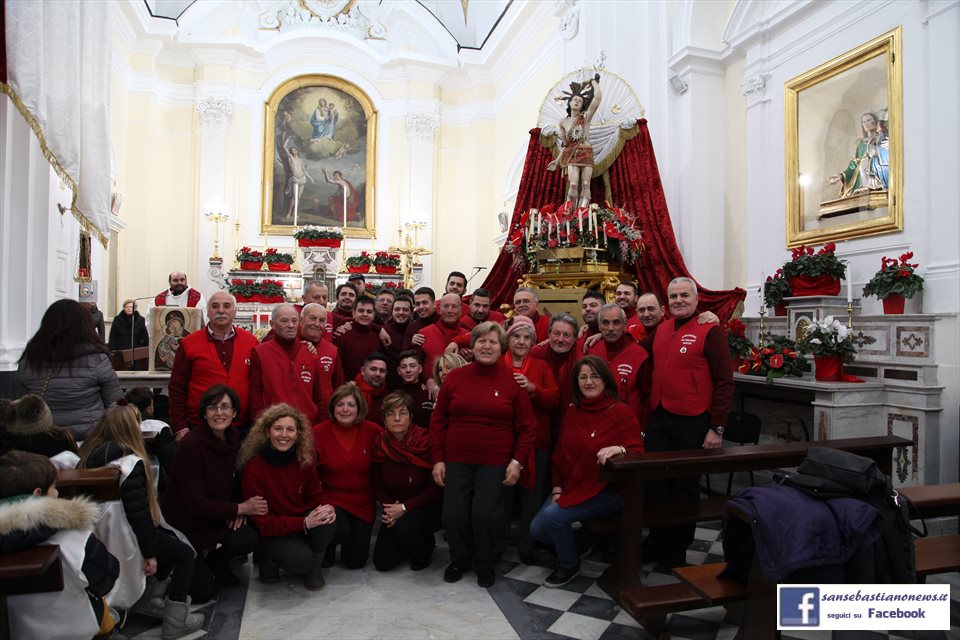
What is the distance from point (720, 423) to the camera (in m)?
3.86

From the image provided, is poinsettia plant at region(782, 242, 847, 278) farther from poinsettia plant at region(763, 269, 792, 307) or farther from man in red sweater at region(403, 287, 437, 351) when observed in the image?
man in red sweater at region(403, 287, 437, 351)

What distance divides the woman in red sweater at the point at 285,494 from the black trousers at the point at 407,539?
36 centimetres

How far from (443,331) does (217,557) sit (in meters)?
2.26

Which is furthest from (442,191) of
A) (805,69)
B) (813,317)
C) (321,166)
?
(813,317)

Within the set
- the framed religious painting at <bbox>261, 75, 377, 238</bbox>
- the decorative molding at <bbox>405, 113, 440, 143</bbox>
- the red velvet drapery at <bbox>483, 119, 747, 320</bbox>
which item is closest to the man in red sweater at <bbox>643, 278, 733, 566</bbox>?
the red velvet drapery at <bbox>483, 119, 747, 320</bbox>

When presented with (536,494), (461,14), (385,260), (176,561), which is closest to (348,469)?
(176,561)

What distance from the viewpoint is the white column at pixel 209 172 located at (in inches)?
515

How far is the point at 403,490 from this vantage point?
393 centimetres

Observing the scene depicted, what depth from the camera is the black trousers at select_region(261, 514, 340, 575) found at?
3455 millimetres

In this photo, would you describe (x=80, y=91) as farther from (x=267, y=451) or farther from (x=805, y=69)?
(x=805, y=69)

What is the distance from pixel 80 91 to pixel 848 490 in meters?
5.45

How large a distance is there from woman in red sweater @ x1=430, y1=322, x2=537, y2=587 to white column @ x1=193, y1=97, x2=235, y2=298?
10.8 meters

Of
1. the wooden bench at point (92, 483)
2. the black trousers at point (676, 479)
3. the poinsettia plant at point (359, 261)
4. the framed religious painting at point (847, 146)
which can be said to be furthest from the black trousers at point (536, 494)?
the poinsettia plant at point (359, 261)

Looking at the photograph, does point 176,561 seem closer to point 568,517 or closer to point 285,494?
point 285,494
